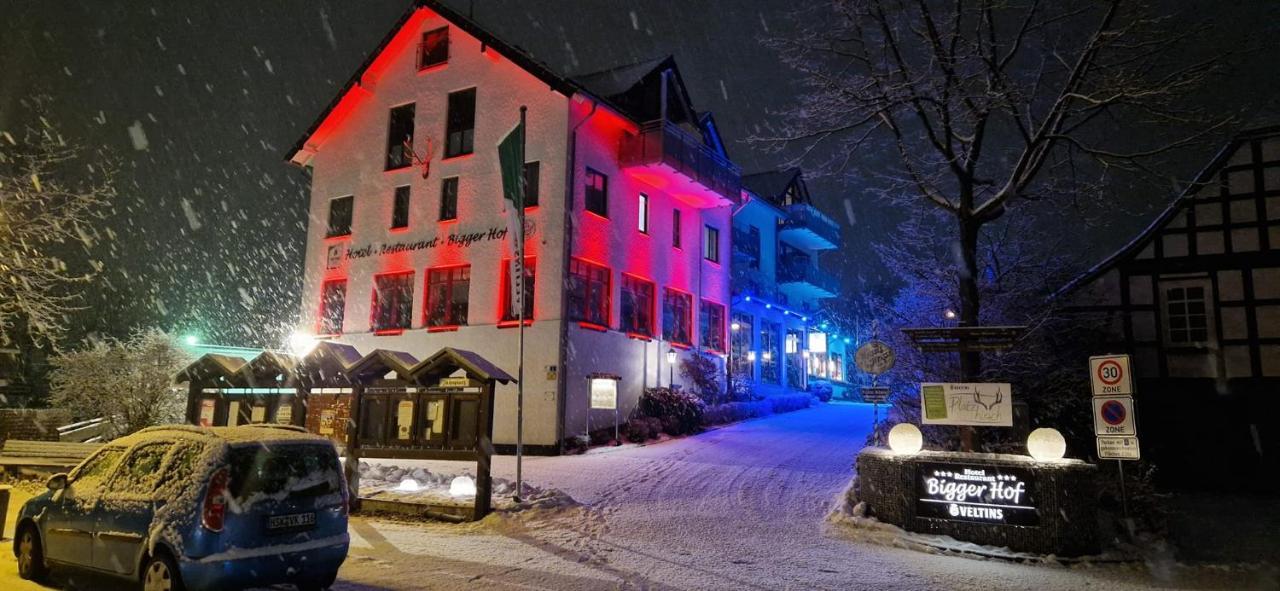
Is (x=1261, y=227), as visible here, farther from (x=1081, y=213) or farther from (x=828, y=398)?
(x=828, y=398)

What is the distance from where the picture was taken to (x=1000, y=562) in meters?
9.41

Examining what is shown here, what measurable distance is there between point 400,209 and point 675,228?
384 inches

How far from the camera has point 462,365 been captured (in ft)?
38.2

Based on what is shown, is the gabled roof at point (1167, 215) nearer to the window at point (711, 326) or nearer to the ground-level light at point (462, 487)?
the window at point (711, 326)

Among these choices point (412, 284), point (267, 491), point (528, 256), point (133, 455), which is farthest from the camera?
point (412, 284)

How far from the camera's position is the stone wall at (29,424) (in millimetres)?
18781

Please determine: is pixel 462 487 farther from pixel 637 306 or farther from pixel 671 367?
pixel 671 367

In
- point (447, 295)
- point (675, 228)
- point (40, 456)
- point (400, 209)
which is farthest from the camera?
point (675, 228)

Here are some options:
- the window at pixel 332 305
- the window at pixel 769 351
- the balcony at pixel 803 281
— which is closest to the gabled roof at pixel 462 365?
the window at pixel 332 305

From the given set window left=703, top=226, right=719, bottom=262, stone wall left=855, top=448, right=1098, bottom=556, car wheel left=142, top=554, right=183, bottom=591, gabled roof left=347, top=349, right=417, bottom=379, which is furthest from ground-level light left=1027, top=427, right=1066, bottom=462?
window left=703, top=226, right=719, bottom=262

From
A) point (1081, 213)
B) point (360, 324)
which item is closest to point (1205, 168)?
point (1081, 213)

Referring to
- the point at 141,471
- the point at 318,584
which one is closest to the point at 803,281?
the point at 318,584

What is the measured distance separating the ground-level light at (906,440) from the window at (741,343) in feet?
65.0

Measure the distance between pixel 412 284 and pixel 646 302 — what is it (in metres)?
7.81
